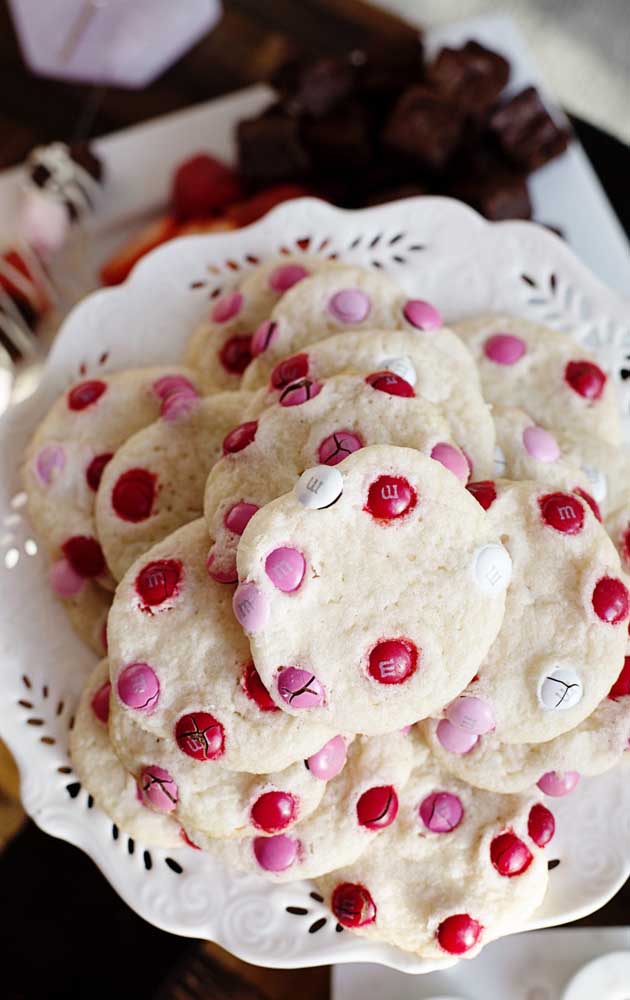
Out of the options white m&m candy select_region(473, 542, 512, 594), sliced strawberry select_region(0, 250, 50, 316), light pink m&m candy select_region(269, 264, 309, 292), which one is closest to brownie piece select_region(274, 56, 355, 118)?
sliced strawberry select_region(0, 250, 50, 316)

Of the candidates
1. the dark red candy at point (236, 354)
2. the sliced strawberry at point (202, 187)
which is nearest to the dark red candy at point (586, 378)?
the dark red candy at point (236, 354)

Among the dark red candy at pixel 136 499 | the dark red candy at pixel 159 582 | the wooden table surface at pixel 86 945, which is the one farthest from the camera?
the wooden table surface at pixel 86 945

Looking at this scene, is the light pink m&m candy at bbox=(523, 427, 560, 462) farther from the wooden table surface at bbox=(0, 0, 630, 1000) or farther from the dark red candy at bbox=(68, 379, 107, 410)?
the wooden table surface at bbox=(0, 0, 630, 1000)

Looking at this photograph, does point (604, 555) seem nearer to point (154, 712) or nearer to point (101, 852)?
point (154, 712)

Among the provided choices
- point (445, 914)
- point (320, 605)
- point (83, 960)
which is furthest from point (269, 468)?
point (83, 960)

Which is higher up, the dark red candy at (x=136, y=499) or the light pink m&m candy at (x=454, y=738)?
the light pink m&m candy at (x=454, y=738)

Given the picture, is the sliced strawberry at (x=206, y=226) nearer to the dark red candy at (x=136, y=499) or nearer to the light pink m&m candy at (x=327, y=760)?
the dark red candy at (x=136, y=499)
